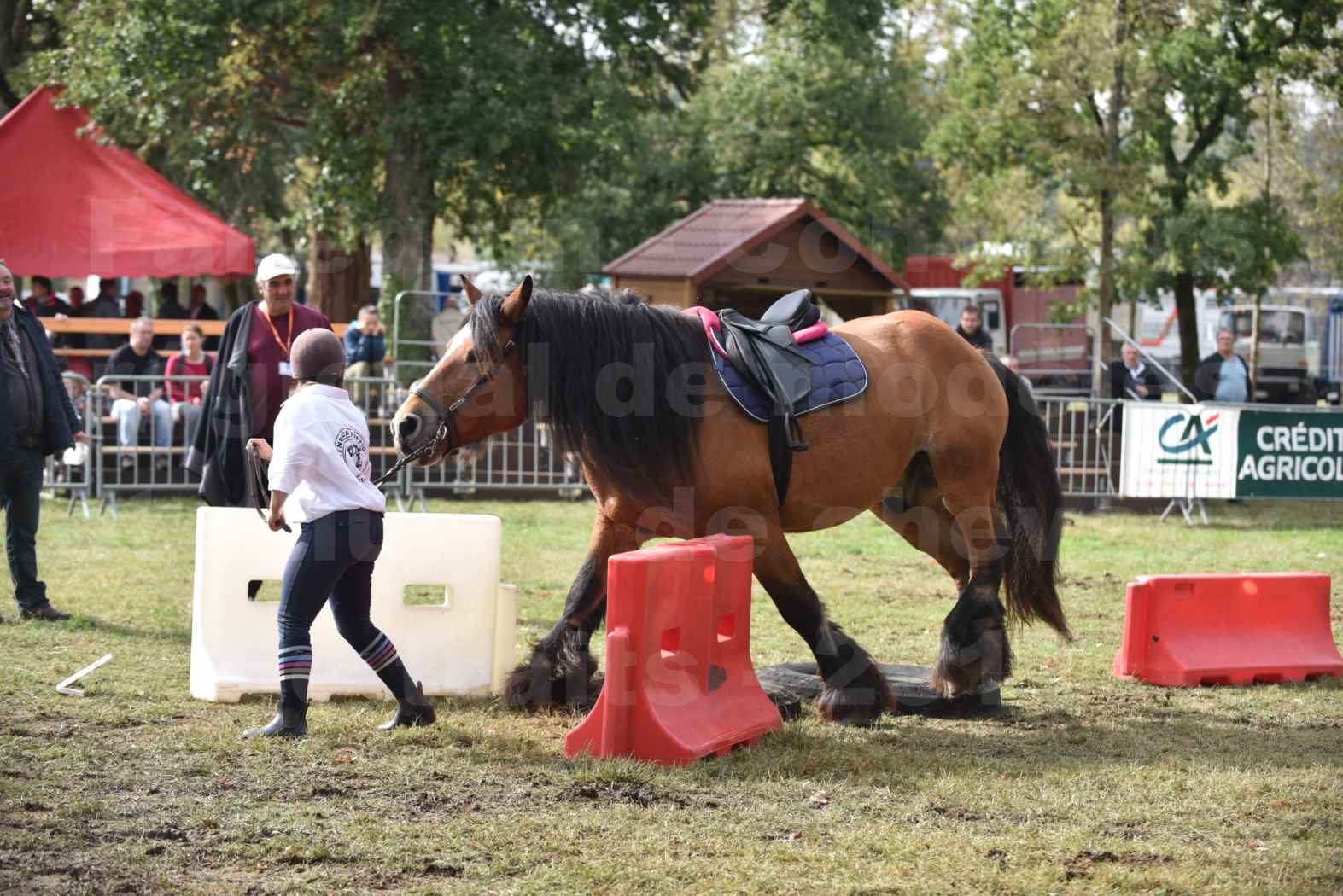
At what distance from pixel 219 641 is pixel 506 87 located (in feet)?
48.8

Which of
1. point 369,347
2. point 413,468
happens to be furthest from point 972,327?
point 369,347

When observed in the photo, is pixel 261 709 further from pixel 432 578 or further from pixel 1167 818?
pixel 1167 818

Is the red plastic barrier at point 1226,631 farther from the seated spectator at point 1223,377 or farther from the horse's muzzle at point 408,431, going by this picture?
the seated spectator at point 1223,377

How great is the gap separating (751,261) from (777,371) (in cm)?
1336

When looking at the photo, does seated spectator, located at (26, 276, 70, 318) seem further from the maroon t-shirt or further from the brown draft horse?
the brown draft horse

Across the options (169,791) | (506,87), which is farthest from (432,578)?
(506,87)

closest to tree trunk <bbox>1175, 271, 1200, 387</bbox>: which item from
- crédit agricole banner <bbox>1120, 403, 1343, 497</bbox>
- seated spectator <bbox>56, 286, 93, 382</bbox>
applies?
crédit agricole banner <bbox>1120, 403, 1343, 497</bbox>

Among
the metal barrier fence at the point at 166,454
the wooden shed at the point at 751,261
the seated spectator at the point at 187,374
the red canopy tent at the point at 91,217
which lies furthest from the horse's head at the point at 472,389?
the wooden shed at the point at 751,261

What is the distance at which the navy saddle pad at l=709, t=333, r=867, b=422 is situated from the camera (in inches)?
236

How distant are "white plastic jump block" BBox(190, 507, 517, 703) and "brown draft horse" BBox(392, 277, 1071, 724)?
0.39 m

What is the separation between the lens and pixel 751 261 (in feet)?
63.1

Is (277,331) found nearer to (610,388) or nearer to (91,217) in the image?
(610,388)

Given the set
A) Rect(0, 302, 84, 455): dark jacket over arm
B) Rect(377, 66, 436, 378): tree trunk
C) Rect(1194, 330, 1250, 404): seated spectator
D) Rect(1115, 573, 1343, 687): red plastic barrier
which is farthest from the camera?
Rect(377, 66, 436, 378): tree trunk

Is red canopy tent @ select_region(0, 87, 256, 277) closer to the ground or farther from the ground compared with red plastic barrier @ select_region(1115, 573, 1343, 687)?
farther from the ground
